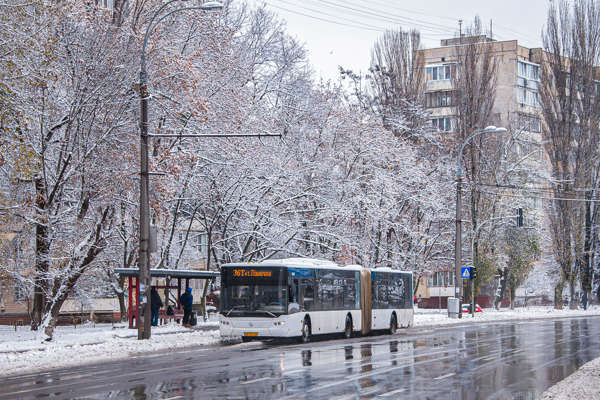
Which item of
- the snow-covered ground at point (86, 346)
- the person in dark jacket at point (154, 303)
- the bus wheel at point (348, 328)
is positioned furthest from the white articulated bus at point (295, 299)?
the person in dark jacket at point (154, 303)

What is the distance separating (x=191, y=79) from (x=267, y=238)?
438 inches

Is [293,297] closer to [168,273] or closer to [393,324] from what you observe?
[168,273]

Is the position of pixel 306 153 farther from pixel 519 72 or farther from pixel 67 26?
pixel 519 72

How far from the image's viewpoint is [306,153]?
4666 centimetres

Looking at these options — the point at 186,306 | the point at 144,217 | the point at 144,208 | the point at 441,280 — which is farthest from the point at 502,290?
the point at 144,208

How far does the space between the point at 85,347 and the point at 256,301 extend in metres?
6.26

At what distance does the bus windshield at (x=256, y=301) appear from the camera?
30578 mm

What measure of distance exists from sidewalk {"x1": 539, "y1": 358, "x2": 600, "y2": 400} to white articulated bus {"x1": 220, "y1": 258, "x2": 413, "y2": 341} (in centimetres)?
1322

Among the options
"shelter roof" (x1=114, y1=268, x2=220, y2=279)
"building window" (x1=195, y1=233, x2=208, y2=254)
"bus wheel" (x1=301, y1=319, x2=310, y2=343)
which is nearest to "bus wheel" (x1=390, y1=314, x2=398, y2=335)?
"bus wheel" (x1=301, y1=319, x2=310, y2=343)

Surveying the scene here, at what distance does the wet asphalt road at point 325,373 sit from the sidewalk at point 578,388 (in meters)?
0.45

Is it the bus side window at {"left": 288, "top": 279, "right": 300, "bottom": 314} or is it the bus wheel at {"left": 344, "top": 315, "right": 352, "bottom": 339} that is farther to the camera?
the bus wheel at {"left": 344, "top": 315, "right": 352, "bottom": 339}

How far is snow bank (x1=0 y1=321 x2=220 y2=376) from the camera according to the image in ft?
75.5

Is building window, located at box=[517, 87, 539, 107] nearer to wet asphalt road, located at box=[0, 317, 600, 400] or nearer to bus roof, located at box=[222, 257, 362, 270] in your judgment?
bus roof, located at box=[222, 257, 362, 270]

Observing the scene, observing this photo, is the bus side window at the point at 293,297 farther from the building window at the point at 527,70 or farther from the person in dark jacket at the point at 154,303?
the building window at the point at 527,70
